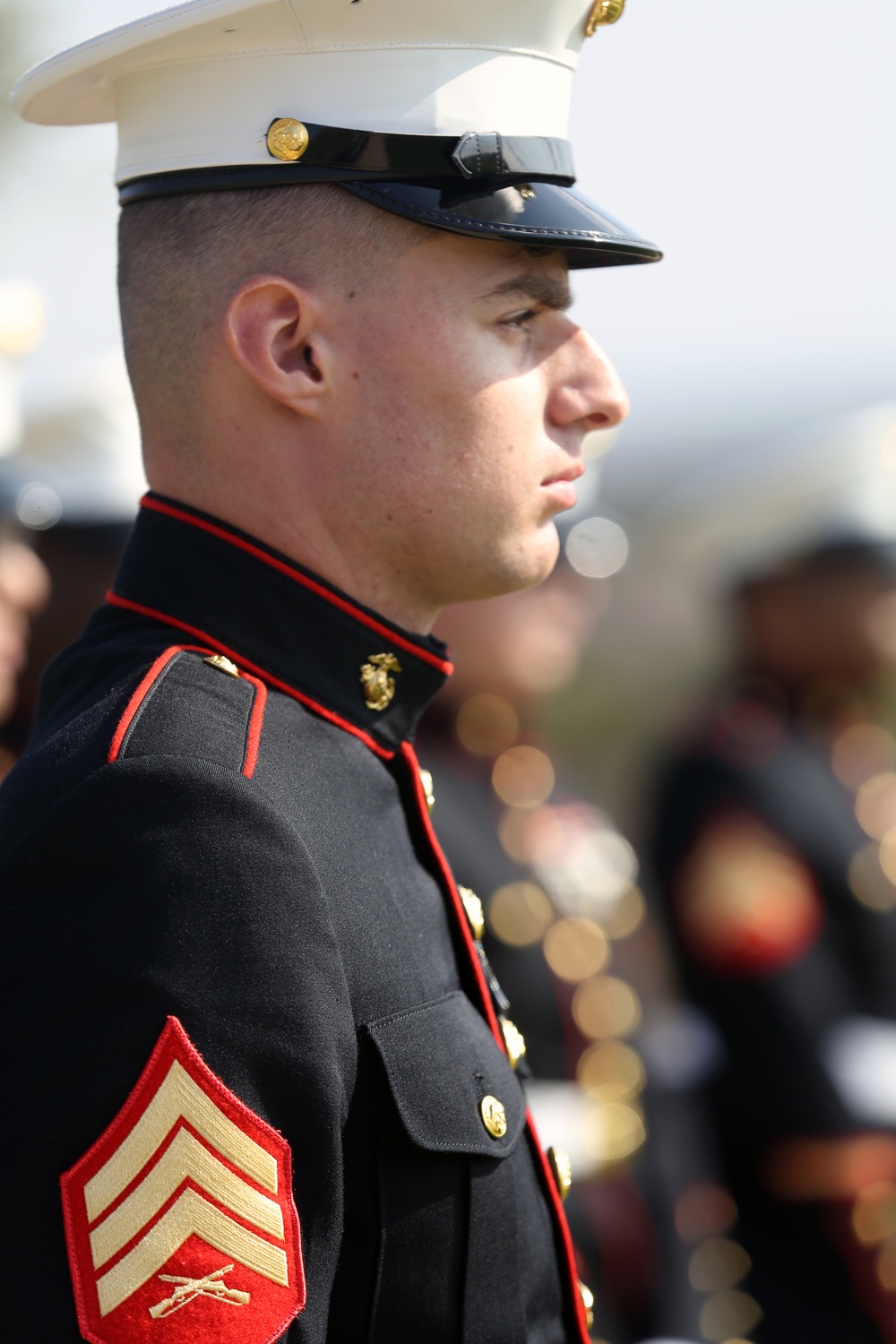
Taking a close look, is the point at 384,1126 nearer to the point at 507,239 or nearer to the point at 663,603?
the point at 507,239

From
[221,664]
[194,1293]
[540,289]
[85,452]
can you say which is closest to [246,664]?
[221,664]

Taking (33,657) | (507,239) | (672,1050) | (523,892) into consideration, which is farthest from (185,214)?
(672,1050)

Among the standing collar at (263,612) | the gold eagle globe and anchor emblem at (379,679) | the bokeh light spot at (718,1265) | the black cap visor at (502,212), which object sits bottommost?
the bokeh light spot at (718,1265)

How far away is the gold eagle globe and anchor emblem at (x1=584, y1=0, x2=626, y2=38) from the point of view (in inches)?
80.0

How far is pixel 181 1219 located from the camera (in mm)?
1446

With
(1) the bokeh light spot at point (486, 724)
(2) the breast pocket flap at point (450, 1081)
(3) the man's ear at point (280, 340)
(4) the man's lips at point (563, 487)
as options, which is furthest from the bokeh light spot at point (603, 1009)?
(3) the man's ear at point (280, 340)

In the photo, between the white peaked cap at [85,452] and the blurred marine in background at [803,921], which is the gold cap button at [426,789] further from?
the white peaked cap at [85,452]

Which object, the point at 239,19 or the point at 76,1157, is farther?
the point at 239,19

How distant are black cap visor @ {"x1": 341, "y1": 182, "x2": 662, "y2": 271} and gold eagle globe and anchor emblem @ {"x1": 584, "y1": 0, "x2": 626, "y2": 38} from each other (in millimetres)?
297

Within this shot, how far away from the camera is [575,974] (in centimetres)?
417

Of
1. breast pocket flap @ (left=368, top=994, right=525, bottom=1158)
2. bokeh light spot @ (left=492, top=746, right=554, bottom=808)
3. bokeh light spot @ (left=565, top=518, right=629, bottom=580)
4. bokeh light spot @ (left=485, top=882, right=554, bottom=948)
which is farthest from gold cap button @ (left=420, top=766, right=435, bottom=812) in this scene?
bokeh light spot @ (left=565, top=518, right=629, bottom=580)

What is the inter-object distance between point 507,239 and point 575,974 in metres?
2.73

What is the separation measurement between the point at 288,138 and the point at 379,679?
2.21 feet

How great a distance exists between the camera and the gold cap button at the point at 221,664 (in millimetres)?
1804
